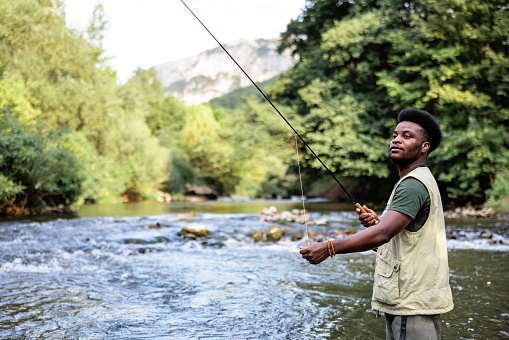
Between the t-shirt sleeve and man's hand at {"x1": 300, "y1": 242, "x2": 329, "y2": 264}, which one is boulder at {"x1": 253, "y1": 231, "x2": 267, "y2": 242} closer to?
man's hand at {"x1": 300, "y1": 242, "x2": 329, "y2": 264}

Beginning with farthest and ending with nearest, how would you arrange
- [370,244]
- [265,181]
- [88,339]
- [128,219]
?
[265,181] → [128,219] → [88,339] → [370,244]

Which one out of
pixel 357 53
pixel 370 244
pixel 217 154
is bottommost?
pixel 370 244

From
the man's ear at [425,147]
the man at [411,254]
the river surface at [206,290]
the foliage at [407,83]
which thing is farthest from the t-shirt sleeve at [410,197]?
the foliage at [407,83]

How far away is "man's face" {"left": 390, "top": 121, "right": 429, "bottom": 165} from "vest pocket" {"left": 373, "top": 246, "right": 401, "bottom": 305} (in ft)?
1.83

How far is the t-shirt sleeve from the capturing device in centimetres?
241

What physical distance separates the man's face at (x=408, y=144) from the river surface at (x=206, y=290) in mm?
3070

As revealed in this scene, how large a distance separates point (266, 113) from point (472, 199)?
39.0 ft

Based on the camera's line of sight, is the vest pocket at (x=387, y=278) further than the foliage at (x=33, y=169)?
No

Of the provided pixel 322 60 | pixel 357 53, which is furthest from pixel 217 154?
pixel 357 53

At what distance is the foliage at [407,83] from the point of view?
18469 millimetres

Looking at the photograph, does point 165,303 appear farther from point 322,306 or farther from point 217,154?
point 217,154

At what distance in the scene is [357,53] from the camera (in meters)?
23.0

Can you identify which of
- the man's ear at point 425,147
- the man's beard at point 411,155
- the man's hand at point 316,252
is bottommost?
the man's hand at point 316,252

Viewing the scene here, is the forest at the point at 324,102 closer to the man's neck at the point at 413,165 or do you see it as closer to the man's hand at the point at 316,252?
the man's neck at the point at 413,165
